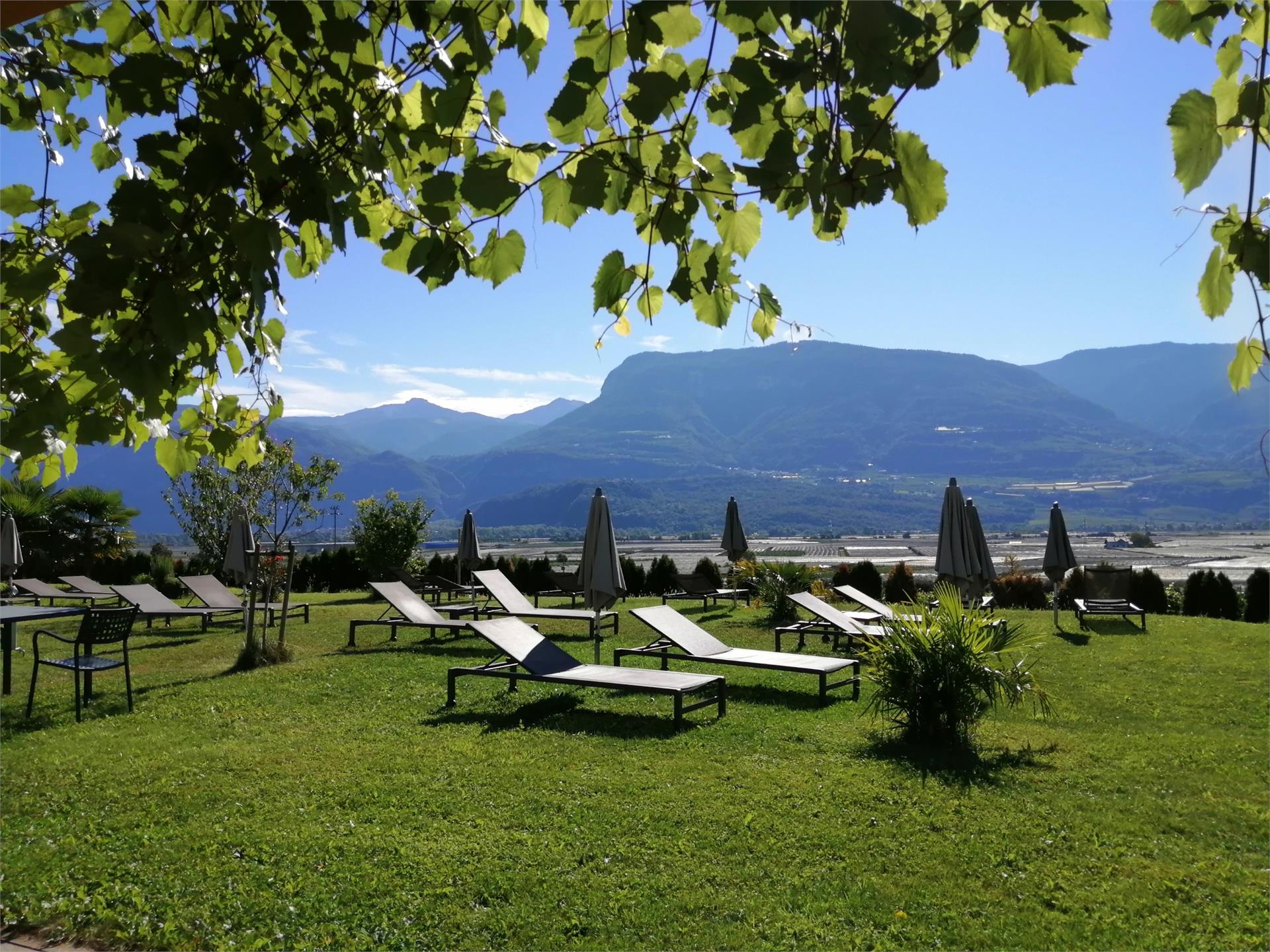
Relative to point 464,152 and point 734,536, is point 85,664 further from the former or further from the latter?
point 734,536

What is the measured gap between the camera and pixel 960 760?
5520 mm

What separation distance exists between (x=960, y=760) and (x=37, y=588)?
14.1 m

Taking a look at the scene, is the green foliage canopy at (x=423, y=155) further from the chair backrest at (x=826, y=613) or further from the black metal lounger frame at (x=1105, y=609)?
the black metal lounger frame at (x=1105, y=609)

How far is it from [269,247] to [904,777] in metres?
4.79

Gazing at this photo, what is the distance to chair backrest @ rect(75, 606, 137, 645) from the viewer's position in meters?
6.52

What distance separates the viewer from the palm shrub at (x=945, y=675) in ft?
19.3

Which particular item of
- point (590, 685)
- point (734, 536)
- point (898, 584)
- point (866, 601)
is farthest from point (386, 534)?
point (590, 685)

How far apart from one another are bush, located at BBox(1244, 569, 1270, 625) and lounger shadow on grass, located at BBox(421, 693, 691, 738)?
1181 centimetres

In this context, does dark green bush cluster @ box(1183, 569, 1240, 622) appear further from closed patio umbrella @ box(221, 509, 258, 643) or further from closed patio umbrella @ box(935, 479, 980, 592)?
closed patio umbrella @ box(221, 509, 258, 643)

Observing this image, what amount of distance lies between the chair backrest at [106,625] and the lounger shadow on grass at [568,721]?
8.03ft

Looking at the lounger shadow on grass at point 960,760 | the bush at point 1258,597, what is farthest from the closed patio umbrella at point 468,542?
the bush at point 1258,597

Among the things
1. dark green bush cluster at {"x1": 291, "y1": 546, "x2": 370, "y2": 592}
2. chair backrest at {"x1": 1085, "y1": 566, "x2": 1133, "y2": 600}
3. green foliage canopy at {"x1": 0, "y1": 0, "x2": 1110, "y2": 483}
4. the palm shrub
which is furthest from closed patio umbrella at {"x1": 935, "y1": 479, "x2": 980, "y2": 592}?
dark green bush cluster at {"x1": 291, "y1": 546, "x2": 370, "y2": 592}

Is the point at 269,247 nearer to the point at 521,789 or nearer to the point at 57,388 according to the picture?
the point at 57,388

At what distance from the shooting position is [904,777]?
201 inches
